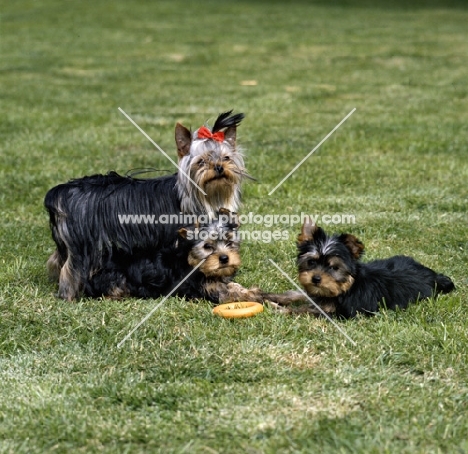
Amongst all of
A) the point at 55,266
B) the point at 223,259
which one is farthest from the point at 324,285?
the point at 55,266

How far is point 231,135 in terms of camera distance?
646cm

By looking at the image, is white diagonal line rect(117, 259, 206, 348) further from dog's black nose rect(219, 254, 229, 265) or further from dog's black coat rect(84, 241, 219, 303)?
dog's black nose rect(219, 254, 229, 265)

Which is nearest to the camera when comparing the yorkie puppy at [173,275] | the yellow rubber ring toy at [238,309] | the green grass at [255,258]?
the green grass at [255,258]

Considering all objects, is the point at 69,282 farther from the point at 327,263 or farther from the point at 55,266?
the point at 327,263

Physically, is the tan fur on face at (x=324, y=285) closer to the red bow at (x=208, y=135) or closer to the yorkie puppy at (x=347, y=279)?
the yorkie puppy at (x=347, y=279)

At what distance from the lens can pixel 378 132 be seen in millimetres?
12891

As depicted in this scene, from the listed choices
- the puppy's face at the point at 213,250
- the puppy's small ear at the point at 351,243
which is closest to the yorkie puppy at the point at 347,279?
the puppy's small ear at the point at 351,243

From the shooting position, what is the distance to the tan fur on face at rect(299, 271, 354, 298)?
19.0 ft

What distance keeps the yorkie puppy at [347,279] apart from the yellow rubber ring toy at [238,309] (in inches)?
15.5

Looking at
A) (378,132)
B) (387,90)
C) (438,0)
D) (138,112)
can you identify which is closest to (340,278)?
(378,132)

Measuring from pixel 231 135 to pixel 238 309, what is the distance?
136 cm

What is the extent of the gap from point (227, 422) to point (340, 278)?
1.65 meters

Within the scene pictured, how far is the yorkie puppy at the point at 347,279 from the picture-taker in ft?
19.1

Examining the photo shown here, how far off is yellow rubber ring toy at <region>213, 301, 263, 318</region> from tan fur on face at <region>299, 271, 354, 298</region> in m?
0.42
